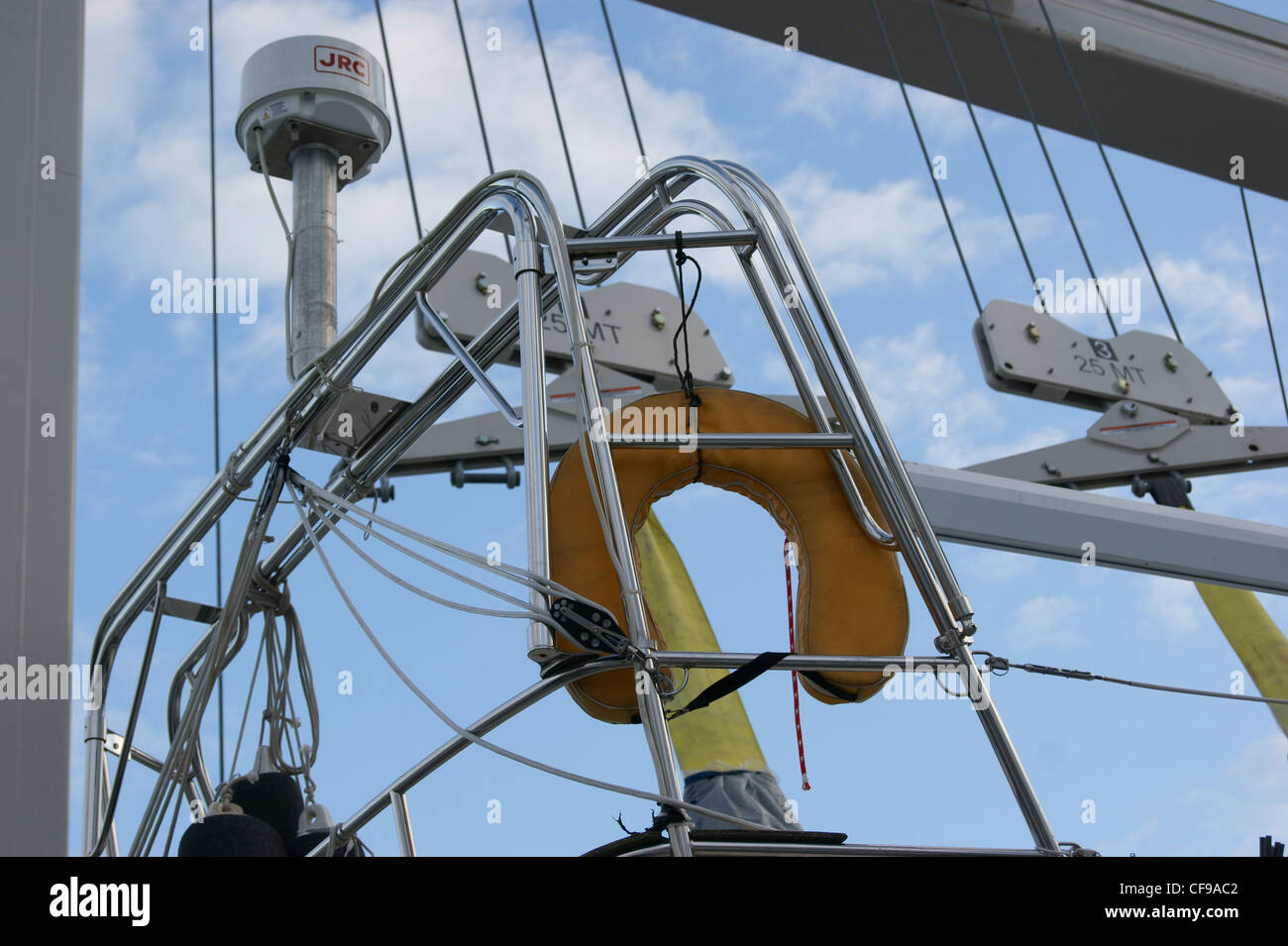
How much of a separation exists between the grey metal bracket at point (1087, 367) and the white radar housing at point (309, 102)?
2.28m

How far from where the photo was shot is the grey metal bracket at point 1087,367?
4.66 meters

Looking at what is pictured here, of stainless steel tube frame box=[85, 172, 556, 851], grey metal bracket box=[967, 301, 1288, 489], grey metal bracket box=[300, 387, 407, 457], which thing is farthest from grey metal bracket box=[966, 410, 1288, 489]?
stainless steel tube frame box=[85, 172, 556, 851]

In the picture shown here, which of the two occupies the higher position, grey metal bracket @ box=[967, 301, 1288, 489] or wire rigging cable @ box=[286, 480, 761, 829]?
grey metal bracket @ box=[967, 301, 1288, 489]

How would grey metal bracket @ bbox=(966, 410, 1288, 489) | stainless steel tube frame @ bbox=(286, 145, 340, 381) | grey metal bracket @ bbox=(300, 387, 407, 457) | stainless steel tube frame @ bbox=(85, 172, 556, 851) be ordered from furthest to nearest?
grey metal bracket @ bbox=(966, 410, 1288, 489)
stainless steel tube frame @ bbox=(286, 145, 340, 381)
grey metal bracket @ bbox=(300, 387, 407, 457)
stainless steel tube frame @ bbox=(85, 172, 556, 851)

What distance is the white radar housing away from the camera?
3053 mm

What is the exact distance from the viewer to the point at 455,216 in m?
2.39

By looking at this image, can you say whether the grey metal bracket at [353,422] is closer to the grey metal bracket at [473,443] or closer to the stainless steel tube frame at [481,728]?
the stainless steel tube frame at [481,728]

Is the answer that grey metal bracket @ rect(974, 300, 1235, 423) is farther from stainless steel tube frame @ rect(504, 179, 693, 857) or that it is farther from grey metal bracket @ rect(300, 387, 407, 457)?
stainless steel tube frame @ rect(504, 179, 693, 857)

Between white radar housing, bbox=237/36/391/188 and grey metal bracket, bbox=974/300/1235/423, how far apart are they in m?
2.28

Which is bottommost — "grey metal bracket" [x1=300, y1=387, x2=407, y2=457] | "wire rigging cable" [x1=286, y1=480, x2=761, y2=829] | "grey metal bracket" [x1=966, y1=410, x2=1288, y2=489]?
"wire rigging cable" [x1=286, y1=480, x2=761, y2=829]

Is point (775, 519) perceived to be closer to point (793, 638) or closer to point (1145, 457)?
point (793, 638)
